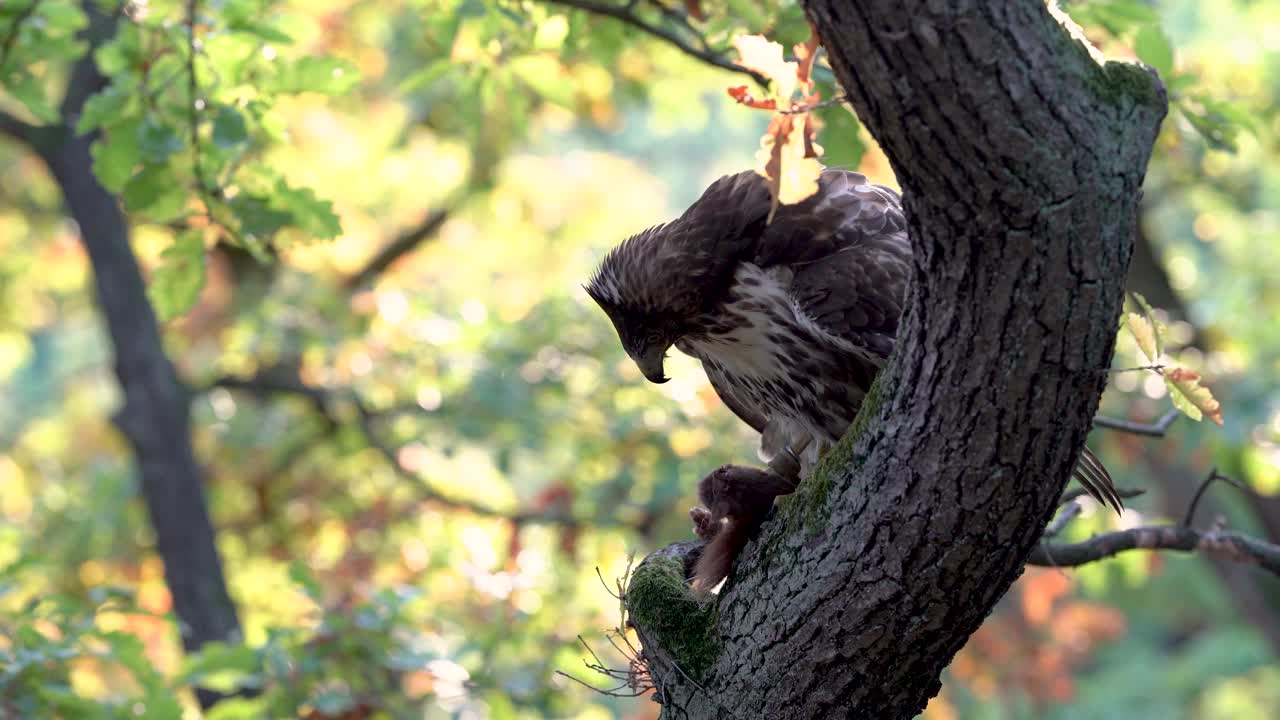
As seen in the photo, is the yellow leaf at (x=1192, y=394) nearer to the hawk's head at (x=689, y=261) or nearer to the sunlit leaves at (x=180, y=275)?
the hawk's head at (x=689, y=261)

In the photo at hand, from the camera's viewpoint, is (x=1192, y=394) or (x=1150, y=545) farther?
(x=1150, y=545)

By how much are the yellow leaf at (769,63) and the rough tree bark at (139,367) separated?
5.39 m

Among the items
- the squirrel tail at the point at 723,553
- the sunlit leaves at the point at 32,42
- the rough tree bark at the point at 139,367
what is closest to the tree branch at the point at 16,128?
the rough tree bark at the point at 139,367

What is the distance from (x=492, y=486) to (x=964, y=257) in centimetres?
716

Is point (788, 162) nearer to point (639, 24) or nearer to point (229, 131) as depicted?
point (229, 131)

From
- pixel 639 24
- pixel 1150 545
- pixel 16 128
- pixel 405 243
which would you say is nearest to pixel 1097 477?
pixel 1150 545

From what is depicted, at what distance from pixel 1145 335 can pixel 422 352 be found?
16.7 feet

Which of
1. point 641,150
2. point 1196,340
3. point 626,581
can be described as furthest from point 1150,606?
point 626,581

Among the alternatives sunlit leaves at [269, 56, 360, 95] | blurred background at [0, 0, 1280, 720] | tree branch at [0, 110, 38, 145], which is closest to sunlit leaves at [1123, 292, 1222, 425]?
blurred background at [0, 0, 1280, 720]

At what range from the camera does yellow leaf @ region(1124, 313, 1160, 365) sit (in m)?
2.40

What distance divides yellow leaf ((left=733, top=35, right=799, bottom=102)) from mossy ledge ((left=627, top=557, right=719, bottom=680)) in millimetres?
1168

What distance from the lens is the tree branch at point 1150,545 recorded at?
335 cm

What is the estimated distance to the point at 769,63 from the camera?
1919mm

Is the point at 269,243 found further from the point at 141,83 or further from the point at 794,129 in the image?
the point at 794,129
